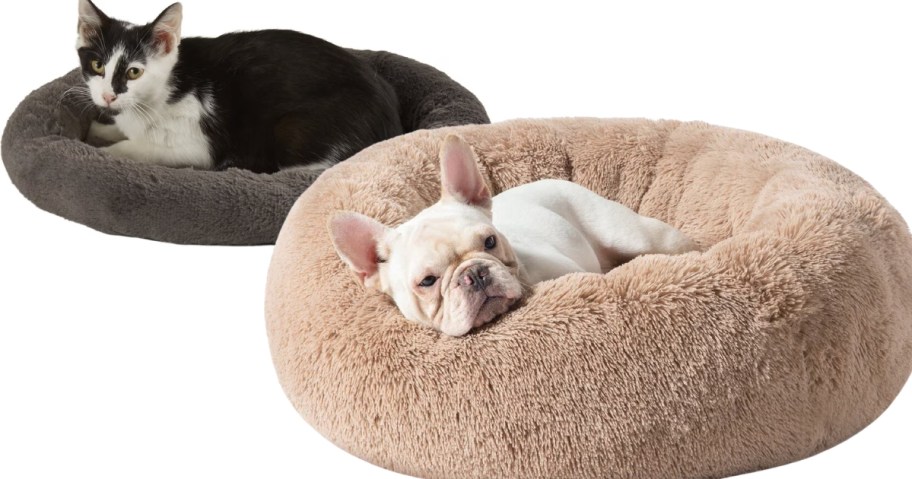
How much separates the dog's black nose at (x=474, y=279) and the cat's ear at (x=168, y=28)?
107 inches

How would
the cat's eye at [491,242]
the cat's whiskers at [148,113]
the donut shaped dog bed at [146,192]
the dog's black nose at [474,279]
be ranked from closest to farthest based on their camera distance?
the dog's black nose at [474,279], the cat's eye at [491,242], the donut shaped dog bed at [146,192], the cat's whiskers at [148,113]

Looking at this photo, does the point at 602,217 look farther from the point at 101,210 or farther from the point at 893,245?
the point at 101,210

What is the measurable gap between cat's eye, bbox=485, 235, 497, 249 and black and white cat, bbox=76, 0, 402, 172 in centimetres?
215

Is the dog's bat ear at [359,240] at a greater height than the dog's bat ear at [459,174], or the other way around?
the dog's bat ear at [459,174]

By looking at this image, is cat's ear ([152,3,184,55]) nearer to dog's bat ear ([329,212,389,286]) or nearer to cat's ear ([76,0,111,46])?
cat's ear ([76,0,111,46])

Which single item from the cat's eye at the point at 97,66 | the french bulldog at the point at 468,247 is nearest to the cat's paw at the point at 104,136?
the cat's eye at the point at 97,66

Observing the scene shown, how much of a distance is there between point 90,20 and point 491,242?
285cm

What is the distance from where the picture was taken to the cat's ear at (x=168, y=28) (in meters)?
5.50

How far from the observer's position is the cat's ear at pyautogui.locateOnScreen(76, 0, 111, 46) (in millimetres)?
5512

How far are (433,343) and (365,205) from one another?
796 millimetres

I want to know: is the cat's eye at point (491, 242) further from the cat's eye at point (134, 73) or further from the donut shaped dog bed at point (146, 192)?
the cat's eye at point (134, 73)

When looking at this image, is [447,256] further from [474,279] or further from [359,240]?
[359,240]

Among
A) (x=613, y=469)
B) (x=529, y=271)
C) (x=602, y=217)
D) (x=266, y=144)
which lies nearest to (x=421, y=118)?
(x=266, y=144)

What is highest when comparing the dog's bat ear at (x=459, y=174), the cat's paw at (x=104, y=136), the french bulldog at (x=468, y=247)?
the dog's bat ear at (x=459, y=174)
